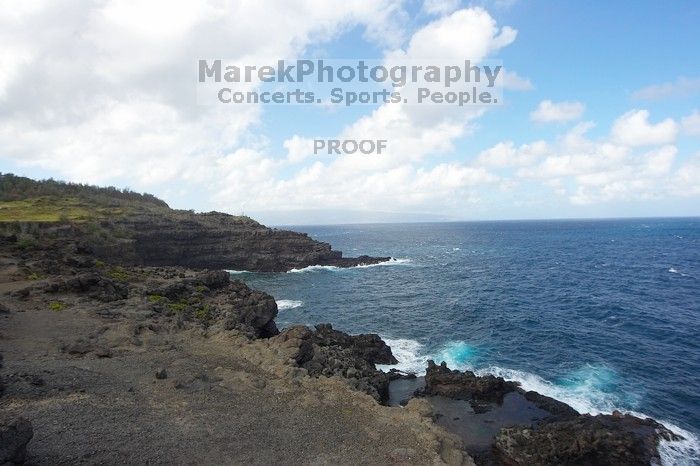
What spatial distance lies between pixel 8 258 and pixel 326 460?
4656 cm

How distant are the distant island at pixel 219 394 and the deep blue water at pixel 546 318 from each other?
5.67 metres

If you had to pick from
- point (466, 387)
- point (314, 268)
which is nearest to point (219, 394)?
point (466, 387)

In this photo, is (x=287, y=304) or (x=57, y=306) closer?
(x=57, y=306)

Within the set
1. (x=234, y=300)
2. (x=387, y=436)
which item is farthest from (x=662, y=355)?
(x=234, y=300)

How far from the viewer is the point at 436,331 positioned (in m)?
50.8

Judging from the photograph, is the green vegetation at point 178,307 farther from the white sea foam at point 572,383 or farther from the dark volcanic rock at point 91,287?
the white sea foam at point 572,383

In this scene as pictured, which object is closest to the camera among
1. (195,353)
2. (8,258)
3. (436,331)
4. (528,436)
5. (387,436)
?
(387,436)

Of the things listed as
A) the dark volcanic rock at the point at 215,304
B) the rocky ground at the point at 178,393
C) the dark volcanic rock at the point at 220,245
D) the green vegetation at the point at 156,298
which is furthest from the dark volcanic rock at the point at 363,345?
the dark volcanic rock at the point at 220,245

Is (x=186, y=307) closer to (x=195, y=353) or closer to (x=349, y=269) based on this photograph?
(x=195, y=353)

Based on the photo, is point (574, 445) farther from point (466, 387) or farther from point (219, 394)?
point (219, 394)

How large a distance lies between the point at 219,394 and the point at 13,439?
10031 mm

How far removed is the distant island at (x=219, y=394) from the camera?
1786 cm

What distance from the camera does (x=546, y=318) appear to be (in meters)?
53.9

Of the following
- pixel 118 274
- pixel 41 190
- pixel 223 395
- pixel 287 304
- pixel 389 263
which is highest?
pixel 41 190
